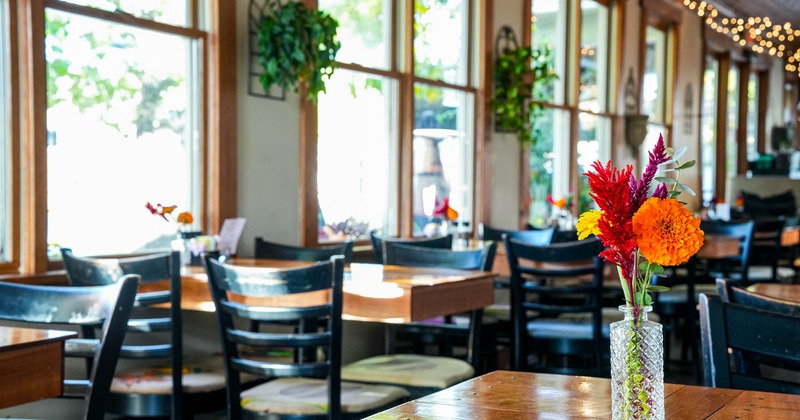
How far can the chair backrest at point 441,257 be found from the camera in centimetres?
393

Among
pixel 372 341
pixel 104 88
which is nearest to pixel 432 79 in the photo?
pixel 372 341

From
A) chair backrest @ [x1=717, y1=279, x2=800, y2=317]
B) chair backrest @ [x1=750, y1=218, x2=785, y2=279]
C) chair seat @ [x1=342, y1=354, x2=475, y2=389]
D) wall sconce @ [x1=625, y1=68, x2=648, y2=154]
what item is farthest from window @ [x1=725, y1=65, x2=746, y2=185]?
chair backrest @ [x1=717, y1=279, x2=800, y2=317]

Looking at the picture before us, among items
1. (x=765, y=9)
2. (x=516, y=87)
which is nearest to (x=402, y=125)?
(x=516, y=87)

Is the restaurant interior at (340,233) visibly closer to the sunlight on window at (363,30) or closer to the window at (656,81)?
the sunlight on window at (363,30)

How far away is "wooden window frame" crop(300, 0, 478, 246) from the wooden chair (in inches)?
72.8

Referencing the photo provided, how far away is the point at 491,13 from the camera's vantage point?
7.05 meters

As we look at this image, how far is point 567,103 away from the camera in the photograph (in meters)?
8.41

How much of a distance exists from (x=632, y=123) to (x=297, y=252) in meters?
6.10

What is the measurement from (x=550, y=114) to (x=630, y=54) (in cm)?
190

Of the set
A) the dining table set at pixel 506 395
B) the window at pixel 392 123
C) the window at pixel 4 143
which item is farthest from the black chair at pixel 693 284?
the dining table set at pixel 506 395

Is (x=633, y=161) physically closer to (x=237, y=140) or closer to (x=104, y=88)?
(x=237, y=140)

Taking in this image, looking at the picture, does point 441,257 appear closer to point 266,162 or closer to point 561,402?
point 266,162

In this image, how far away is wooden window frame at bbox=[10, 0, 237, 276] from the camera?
3684 millimetres

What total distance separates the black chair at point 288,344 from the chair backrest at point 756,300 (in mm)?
1124
